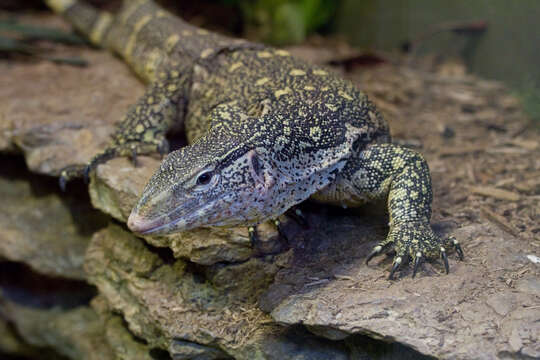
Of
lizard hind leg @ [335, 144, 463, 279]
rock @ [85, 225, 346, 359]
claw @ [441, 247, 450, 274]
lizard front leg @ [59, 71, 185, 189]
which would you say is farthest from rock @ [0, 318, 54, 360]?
claw @ [441, 247, 450, 274]

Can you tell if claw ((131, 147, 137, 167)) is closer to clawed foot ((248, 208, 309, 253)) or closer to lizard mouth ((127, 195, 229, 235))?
clawed foot ((248, 208, 309, 253))

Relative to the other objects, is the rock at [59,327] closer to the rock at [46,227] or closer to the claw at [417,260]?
the rock at [46,227]

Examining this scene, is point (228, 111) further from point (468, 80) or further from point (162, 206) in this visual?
point (468, 80)

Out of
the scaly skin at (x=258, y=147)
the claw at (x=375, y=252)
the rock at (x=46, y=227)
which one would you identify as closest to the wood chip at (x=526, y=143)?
the scaly skin at (x=258, y=147)

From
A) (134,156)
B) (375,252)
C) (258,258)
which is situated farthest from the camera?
(134,156)

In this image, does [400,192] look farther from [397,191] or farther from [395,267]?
[395,267]

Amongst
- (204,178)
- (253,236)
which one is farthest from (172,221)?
(253,236)
